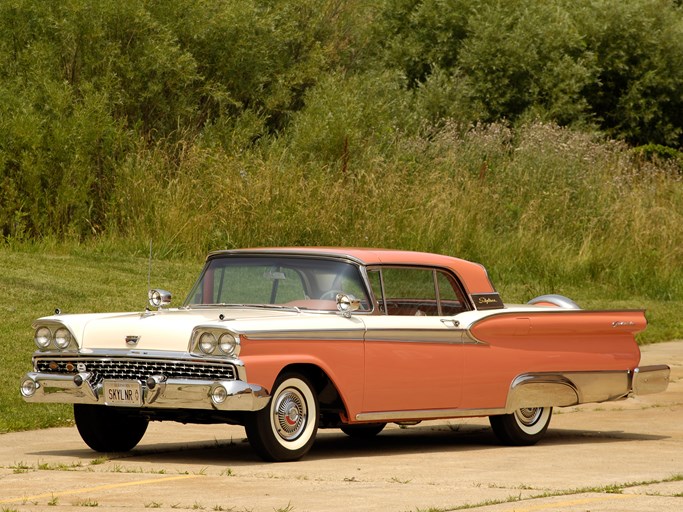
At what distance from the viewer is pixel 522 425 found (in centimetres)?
1105

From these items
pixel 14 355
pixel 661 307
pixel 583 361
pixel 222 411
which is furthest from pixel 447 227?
pixel 222 411

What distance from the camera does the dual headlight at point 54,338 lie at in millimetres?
9727

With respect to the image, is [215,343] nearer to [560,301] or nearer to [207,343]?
[207,343]

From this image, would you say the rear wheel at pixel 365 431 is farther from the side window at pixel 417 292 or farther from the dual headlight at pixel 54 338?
the dual headlight at pixel 54 338

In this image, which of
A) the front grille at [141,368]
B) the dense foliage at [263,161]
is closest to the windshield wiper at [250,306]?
the front grille at [141,368]

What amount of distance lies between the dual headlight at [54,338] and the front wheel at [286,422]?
1360mm

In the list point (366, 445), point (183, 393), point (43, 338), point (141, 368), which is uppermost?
point (43, 338)

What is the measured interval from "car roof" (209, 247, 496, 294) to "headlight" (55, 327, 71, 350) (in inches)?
56.4

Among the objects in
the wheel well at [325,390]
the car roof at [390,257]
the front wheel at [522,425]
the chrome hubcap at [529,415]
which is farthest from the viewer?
the chrome hubcap at [529,415]

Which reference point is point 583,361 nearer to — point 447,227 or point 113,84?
point 447,227

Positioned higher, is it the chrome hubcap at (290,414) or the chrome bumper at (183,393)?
the chrome bumper at (183,393)

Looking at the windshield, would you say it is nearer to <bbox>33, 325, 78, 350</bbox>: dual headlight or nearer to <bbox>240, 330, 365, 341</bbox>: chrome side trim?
<bbox>240, 330, 365, 341</bbox>: chrome side trim

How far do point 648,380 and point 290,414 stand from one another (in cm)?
340

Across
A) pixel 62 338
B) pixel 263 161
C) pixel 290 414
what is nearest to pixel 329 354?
pixel 290 414
